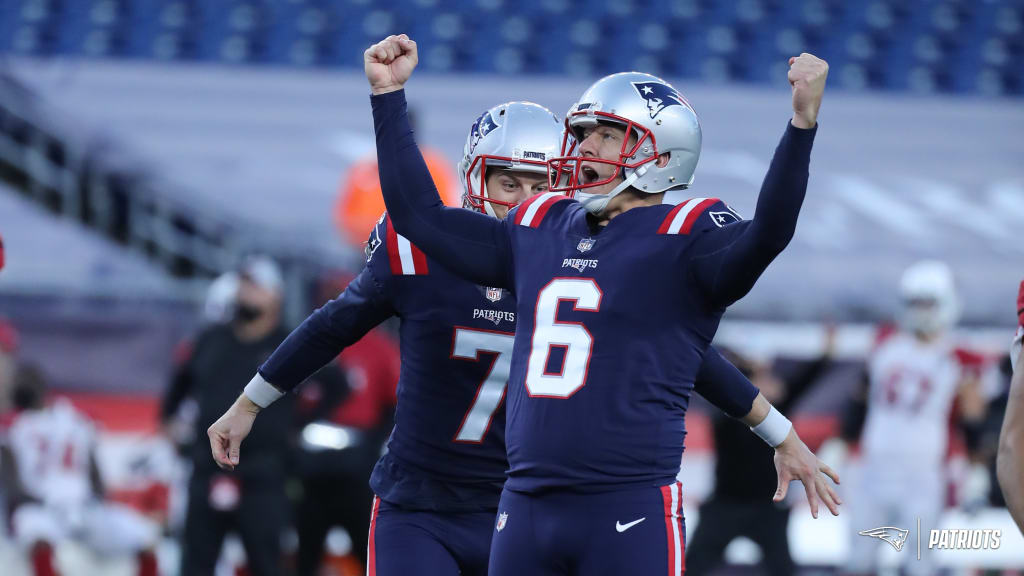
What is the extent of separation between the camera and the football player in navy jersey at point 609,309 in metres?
2.71

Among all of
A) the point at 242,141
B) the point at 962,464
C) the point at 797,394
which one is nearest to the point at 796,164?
the point at 797,394

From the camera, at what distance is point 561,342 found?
277 centimetres

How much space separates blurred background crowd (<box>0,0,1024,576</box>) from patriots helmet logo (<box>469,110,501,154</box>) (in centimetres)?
311

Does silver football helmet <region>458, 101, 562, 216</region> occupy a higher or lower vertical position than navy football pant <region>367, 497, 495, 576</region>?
higher

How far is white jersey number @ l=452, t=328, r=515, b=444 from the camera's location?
3.41 metres

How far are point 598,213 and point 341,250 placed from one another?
8.46 metres

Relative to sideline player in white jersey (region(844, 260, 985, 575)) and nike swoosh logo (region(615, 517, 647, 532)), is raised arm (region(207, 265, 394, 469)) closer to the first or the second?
nike swoosh logo (region(615, 517, 647, 532))

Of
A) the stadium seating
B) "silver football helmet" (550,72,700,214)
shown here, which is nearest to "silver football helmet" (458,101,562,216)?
"silver football helmet" (550,72,700,214)

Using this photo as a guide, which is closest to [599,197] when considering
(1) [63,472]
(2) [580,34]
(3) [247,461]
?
(3) [247,461]

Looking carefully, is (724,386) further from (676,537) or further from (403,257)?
(403,257)

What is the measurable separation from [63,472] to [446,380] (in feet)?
16.2

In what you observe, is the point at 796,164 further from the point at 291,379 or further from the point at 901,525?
the point at 901,525

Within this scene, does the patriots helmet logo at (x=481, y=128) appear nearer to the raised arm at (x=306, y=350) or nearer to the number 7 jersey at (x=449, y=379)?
the number 7 jersey at (x=449, y=379)

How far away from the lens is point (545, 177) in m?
3.54
